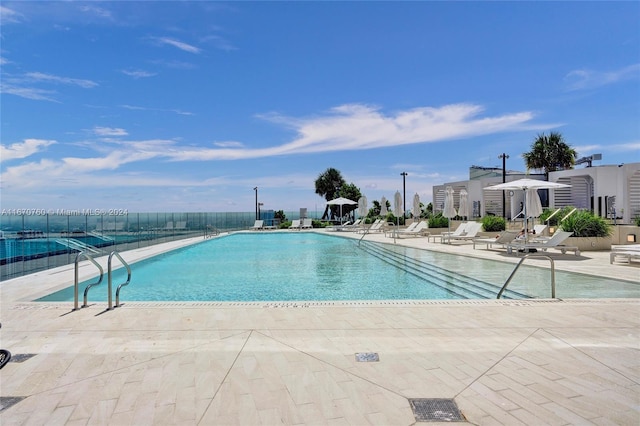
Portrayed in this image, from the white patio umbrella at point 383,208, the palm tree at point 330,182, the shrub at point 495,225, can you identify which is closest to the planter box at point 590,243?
the shrub at point 495,225

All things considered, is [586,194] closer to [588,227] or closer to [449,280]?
[588,227]

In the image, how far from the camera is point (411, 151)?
24906 mm

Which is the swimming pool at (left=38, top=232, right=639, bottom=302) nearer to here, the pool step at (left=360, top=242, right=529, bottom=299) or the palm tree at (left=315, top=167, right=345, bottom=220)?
the pool step at (left=360, top=242, right=529, bottom=299)

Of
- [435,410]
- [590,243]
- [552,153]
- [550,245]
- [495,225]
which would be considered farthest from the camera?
[552,153]

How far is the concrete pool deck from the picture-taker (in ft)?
7.38

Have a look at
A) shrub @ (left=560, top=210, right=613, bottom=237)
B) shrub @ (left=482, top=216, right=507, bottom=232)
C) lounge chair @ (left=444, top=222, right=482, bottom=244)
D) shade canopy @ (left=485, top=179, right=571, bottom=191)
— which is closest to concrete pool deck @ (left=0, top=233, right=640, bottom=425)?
shade canopy @ (left=485, top=179, right=571, bottom=191)

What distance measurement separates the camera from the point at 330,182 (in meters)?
39.1

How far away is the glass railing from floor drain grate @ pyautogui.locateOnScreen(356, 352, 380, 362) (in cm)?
416

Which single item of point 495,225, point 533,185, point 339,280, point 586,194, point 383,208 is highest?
point 586,194

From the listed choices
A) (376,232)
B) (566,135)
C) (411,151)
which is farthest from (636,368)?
(566,135)

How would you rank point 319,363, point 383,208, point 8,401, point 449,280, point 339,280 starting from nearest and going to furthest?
point 8,401
point 319,363
point 449,280
point 339,280
point 383,208

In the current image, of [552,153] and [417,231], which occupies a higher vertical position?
[552,153]

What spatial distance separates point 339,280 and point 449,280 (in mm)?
2123

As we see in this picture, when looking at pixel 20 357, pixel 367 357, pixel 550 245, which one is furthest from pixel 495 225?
pixel 20 357
